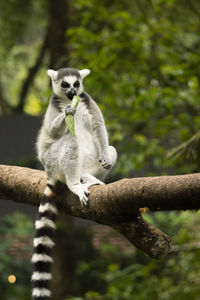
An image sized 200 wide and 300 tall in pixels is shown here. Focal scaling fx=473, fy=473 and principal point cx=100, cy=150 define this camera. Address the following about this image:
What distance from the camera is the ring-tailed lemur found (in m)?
2.79

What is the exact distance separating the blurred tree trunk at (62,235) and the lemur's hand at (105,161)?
4.44m

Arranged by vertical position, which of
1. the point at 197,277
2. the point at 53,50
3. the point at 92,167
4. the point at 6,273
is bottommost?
the point at 6,273

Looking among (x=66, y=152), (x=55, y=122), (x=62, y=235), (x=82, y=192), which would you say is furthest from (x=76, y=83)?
(x=62, y=235)

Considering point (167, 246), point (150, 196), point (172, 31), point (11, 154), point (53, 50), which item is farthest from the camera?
point (53, 50)

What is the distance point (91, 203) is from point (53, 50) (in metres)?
5.87

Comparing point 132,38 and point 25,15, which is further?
point 25,15

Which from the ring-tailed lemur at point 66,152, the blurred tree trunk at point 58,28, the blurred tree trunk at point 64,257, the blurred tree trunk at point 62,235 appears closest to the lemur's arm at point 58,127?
the ring-tailed lemur at point 66,152

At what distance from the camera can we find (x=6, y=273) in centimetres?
855

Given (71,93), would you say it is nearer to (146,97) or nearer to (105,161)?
(105,161)

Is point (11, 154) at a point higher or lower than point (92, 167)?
lower

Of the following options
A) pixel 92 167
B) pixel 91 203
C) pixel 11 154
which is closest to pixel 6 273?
pixel 11 154

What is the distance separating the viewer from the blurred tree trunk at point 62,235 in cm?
776

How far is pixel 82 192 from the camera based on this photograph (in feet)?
8.88

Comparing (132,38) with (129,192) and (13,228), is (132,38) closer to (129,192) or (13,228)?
(129,192)
